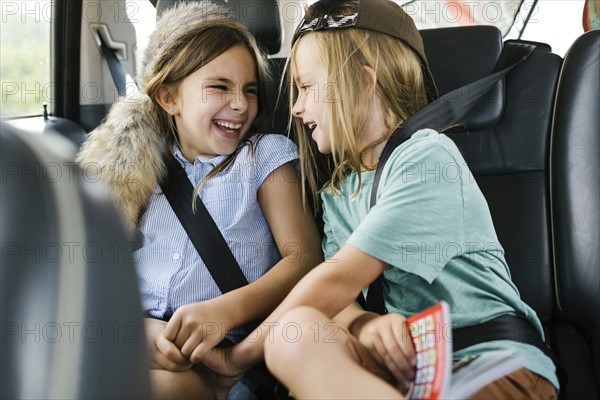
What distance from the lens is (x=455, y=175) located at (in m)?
0.94

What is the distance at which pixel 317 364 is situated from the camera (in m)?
0.73

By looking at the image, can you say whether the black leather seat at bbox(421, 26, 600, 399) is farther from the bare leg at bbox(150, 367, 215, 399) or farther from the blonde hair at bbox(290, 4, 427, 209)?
the bare leg at bbox(150, 367, 215, 399)

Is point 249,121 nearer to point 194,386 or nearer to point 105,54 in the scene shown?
point 194,386

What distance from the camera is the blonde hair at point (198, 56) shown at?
114 cm

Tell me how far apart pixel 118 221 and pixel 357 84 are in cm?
64

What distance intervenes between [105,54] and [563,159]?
1.03 meters

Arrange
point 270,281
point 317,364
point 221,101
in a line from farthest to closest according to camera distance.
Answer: point 221,101, point 270,281, point 317,364

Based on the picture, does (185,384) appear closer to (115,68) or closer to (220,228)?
(220,228)

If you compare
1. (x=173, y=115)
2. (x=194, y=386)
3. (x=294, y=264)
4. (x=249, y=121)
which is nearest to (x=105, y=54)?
(x=173, y=115)

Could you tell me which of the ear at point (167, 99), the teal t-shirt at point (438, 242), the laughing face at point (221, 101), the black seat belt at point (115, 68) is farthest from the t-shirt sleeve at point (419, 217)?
the black seat belt at point (115, 68)

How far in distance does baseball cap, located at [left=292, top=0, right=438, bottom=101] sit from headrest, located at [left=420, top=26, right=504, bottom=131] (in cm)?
13

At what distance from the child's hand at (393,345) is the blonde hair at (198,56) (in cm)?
42

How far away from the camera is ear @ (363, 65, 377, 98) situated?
1.06 meters

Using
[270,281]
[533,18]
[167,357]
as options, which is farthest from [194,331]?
[533,18]
